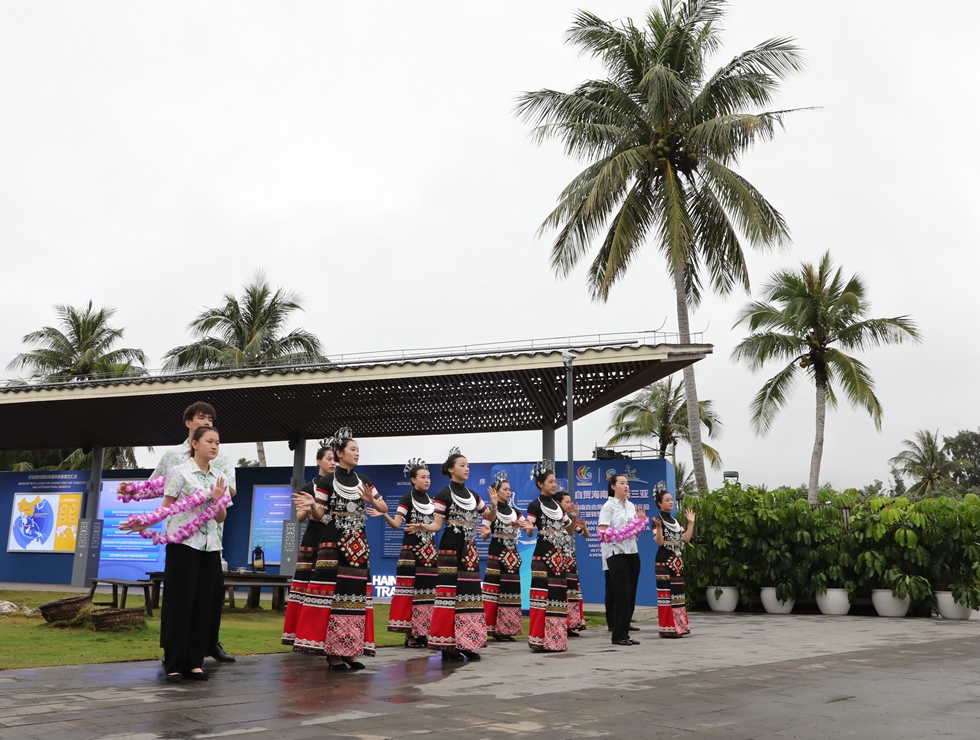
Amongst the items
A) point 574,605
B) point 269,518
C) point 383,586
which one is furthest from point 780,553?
point 269,518

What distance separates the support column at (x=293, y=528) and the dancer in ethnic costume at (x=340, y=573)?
1109 centimetres

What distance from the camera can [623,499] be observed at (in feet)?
30.3

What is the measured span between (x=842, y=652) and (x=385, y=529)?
10.4 metres

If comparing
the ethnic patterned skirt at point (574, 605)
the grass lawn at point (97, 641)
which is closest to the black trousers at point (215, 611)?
the grass lawn at point (97, 641)

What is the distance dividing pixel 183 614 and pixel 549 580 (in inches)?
138

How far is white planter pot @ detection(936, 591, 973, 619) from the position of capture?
1242cm

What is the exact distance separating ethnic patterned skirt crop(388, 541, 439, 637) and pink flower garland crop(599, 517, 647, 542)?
186cm

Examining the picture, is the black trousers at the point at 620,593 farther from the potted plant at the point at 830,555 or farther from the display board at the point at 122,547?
the display board at the point at 122,547

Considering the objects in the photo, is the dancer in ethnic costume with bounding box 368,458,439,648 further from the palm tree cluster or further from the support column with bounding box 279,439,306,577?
the palm tree cluster

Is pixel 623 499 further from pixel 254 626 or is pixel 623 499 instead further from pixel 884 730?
pixel 884 730

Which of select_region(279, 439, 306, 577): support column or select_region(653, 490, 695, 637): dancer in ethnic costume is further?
select_region(279, 439, 306, 577): support column

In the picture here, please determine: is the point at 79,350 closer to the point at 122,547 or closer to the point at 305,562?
the point at 122,547

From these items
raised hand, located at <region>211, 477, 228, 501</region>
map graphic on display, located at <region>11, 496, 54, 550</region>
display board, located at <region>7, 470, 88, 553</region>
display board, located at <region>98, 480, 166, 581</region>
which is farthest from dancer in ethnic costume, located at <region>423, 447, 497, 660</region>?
map graphic on display, located at <region>11, 496, 54, 550</region>

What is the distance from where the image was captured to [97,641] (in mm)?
7504
